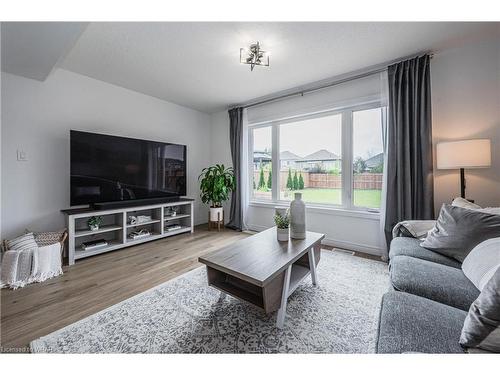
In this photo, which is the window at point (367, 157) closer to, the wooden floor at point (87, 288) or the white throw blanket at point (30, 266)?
the wooden floor at point (87, 288)

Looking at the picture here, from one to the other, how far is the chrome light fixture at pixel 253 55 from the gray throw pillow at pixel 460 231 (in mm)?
2109

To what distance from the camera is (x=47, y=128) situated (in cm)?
248

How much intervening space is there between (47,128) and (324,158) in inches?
143

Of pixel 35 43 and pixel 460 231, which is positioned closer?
pixel 460 231

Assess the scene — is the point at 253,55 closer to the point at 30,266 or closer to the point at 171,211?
the point at 171,211

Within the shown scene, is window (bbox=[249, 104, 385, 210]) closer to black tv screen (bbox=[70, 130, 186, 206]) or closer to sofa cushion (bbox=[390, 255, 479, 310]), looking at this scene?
black tv screen (bbox=[70, 130, 186, 206])

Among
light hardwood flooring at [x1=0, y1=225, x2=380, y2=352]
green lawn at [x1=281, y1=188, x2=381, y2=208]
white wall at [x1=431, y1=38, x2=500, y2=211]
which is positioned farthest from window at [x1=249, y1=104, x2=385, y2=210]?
light hardwood flooring at [x1=0, y1=225, x2=380, y2=352]

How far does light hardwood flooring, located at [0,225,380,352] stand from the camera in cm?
138

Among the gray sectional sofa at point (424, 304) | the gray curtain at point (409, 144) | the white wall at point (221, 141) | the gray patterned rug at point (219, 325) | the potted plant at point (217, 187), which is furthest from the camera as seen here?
the white wall at point (221, 141)

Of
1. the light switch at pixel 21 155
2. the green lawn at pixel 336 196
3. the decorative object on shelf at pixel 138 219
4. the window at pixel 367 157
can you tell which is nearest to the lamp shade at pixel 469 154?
the window at pixel 367 157

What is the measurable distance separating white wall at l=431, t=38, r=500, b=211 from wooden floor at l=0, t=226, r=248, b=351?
9.92ft

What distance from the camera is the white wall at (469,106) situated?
6.68ft

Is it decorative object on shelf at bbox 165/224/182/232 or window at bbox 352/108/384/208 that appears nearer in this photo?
window at bbox 352/108/384/208

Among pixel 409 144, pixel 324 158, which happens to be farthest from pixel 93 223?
pixel 409 144
